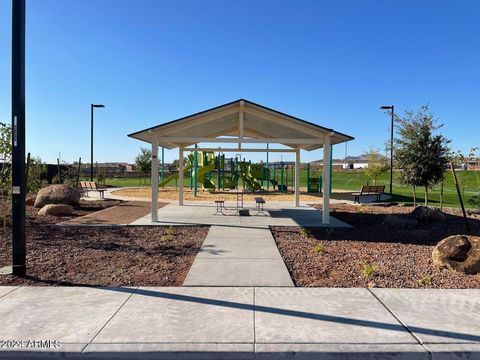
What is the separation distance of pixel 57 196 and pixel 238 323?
12913 mm

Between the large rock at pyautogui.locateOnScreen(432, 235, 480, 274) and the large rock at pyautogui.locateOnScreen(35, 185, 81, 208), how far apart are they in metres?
13.1

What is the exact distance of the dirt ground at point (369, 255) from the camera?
5715 mm

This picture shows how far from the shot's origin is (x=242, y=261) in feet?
22.0

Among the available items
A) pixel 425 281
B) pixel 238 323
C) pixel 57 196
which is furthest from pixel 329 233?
pixel 57 196

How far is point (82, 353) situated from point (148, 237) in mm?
5634

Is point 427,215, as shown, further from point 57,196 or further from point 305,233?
point 57,196

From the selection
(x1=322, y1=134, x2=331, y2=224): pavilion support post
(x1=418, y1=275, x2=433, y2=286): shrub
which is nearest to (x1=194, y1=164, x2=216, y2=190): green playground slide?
(x1=322, y1=134, x2=331, y2=224): pavilion support post

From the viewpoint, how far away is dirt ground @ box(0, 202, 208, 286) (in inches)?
227

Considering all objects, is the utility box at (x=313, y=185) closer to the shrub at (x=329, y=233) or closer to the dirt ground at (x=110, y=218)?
the dirt ground at (x=110, y=218)

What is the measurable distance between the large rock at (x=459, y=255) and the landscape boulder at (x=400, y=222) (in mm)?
4005

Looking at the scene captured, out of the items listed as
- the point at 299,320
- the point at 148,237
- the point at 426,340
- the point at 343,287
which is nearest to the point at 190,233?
the point at 148,237

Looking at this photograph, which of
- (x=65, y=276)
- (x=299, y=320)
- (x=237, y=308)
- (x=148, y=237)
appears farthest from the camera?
(x=148, y=237)

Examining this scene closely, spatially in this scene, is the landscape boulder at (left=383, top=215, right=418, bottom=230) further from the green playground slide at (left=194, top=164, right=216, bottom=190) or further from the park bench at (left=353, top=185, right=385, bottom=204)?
the green playground slide at (left=194, top=164, right=216, bottom=190)

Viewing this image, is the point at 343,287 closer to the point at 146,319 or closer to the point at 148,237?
the point at 146,319
